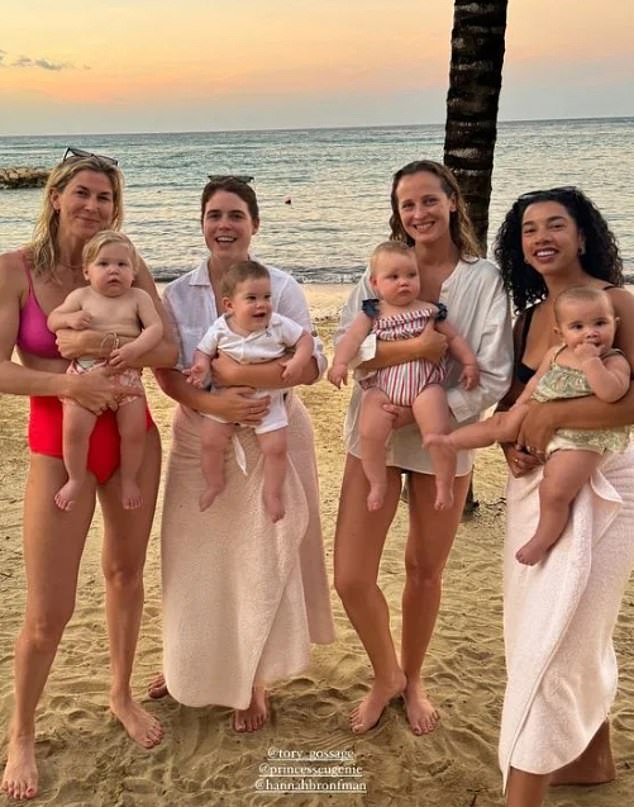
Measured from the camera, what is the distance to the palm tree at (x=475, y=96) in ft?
15.2

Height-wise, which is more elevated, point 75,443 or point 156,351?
point 156,351

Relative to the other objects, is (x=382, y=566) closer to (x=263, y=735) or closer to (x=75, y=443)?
(x=263, y=735)

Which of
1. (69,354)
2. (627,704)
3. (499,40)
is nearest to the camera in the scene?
(69,354)

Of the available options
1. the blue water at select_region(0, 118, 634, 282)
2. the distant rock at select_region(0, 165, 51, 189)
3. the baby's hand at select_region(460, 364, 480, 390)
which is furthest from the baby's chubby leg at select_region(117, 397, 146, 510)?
the distant rock at select_region(0, 165, 51, 189)

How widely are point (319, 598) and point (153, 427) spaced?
3.85ft

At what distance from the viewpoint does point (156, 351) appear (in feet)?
9.96

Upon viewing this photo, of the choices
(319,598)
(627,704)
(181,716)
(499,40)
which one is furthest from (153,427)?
(499,40)

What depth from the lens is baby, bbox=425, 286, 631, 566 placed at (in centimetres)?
261

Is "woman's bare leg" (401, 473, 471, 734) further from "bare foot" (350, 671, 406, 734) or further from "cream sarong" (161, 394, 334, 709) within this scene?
"cream sarong" (161, 394, 334, 709)

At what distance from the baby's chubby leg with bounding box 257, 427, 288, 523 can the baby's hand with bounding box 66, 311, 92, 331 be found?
82 centimetres

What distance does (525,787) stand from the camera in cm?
271

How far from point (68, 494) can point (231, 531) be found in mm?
741

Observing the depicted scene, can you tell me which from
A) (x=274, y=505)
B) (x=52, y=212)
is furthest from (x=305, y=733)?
(x=52, y=212)

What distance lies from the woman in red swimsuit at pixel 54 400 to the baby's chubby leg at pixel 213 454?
224mm
